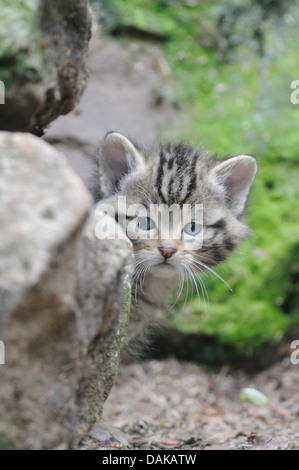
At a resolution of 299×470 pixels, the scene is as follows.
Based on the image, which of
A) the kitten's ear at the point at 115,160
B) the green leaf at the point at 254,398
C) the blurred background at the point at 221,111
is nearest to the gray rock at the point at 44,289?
the kitten's ear at the point at 115,160

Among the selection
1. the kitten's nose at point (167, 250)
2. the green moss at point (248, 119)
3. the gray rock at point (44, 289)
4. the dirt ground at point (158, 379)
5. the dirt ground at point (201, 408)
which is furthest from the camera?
the green moss at point (248, 119)

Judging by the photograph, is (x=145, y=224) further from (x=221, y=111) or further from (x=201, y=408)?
(x=221, y=111)

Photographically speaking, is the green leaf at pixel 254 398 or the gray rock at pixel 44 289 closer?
the gray rock at pixel 44 289

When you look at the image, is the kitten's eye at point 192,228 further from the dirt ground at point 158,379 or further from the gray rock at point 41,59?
the dirt ground at point 158,379

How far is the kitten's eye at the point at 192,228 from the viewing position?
148 inches

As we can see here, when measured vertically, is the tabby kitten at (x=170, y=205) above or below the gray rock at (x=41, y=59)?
below

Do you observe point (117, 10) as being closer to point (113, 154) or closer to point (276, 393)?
point (113, 154)

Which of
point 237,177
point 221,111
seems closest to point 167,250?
point 237,177

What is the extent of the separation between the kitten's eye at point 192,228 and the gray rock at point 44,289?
1.39m

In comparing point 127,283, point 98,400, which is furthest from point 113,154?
point 98,400

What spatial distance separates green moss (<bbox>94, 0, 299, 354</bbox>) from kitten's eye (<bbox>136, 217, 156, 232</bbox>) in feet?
7.89

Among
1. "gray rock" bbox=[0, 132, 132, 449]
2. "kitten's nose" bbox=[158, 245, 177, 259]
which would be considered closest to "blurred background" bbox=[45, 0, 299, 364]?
"kitten's nose" bbox=[158, 245, 177, 259]

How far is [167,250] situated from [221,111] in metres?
3.99

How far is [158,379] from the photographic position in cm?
624
